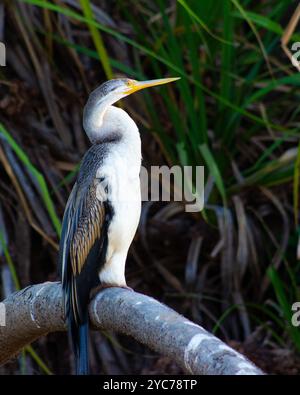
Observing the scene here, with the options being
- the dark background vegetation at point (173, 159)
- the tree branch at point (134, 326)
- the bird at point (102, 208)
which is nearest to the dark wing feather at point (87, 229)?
the bird at point (102, 208)

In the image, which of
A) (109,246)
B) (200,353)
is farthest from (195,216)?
(200,353)

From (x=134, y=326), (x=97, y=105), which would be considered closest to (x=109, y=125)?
(x=97, y=105)

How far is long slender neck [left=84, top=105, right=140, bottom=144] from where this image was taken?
312 cm

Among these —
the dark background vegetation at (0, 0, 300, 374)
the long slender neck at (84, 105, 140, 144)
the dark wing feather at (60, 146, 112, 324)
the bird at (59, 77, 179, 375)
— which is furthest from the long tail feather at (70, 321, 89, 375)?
the dark background vegetation at (0, 0, 300, 374)

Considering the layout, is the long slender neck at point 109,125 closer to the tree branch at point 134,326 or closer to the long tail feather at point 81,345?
the tree branch at point 134,326

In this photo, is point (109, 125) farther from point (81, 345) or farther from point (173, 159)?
point (173, 159)

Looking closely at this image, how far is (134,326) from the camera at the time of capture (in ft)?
7.83

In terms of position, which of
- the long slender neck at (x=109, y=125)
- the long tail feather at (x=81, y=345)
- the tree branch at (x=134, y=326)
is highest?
the long slender neck at (x=109, y=125)

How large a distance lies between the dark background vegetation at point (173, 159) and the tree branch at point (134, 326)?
1.22 m

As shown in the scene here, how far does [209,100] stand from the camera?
484 centimetres

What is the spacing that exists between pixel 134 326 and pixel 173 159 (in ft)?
6.80

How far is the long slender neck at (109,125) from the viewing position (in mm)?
3115

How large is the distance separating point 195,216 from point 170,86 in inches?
26.0

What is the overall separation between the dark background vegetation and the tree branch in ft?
4.00
